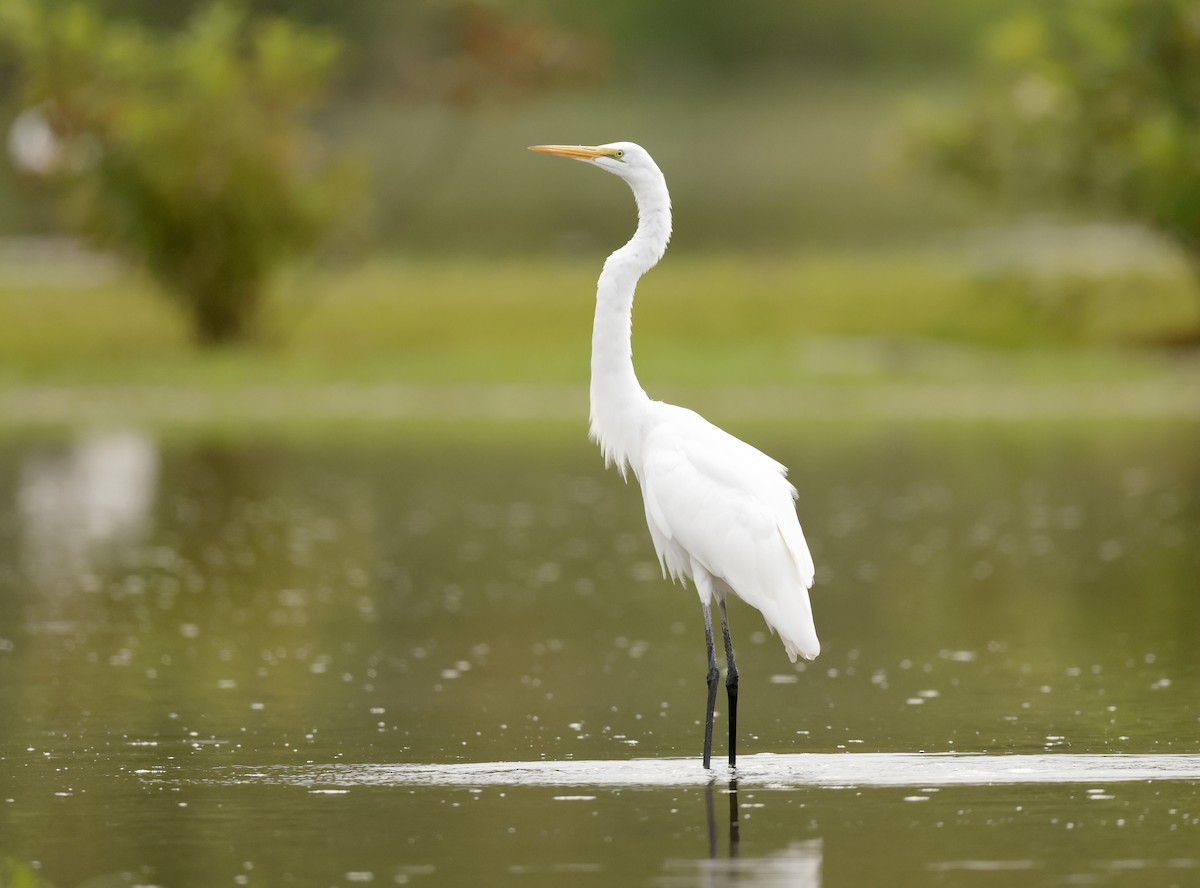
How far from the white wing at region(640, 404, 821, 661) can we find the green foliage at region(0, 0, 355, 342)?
1910cm

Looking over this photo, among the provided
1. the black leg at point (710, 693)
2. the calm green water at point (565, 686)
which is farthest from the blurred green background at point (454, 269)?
the black leg at point (710, 693)

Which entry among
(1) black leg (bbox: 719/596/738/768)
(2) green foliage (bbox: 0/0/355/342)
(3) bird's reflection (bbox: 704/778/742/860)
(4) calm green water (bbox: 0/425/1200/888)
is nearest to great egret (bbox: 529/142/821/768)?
(1) black leg (bbox: 719/596/738/768)

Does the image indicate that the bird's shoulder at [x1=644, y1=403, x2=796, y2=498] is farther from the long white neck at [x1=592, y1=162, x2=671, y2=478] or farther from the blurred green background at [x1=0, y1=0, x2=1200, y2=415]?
the blurred green background at [x1=0, y1=0, x2=1200, y2=415]

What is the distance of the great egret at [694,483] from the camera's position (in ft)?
28.9

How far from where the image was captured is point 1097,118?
28953 millimetres

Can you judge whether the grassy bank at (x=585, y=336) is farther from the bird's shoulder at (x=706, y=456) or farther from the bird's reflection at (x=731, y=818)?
the bird's reflection at (x=731, y=818)

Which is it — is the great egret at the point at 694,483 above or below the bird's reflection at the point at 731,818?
above

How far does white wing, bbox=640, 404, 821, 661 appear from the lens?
880 cm

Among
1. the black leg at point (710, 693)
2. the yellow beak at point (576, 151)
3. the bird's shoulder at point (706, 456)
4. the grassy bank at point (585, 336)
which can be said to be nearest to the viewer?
the black leg at point (710, 693)

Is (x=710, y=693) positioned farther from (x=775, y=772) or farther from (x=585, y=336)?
(x=585, y=336)

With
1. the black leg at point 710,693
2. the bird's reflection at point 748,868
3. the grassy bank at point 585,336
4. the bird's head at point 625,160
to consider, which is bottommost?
the bird's reflection at point 748,868

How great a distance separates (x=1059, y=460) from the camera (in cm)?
2075

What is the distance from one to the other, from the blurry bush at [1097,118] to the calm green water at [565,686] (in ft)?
27.3

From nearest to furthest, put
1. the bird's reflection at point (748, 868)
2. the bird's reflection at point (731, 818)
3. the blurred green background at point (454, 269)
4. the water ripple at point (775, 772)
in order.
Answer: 1. the bird's reflection at point (748, 868)
2. the bird's reflection at point (731, 818)
3. the water ripple at point (775, 772)
4. the blurred green background at point (454, 269)
